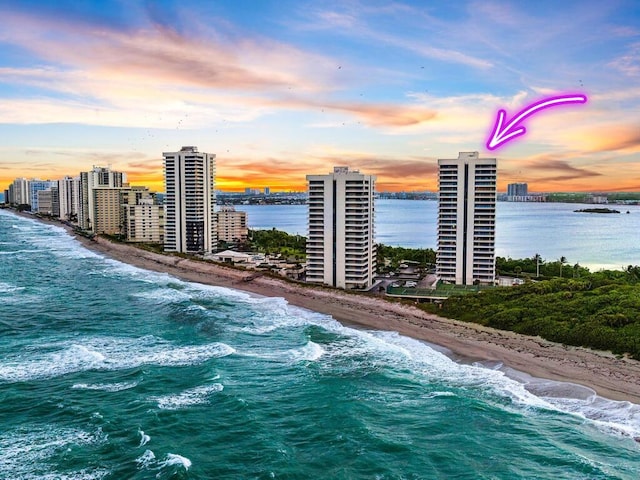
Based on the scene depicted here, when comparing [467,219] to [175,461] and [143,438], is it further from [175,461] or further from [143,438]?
[175,461]

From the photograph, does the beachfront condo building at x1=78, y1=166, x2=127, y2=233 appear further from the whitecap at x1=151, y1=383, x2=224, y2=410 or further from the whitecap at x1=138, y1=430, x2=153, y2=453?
the whitecap at x1=138, y1=430, x2=153, y2=453

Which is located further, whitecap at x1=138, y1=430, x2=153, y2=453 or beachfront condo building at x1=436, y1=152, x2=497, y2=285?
beachfront condo building at x1=436, y1=152, x2=497, y2=285

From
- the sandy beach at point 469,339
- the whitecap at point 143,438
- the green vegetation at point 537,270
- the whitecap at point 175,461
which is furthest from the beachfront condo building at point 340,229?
the whitecap at point 175,461

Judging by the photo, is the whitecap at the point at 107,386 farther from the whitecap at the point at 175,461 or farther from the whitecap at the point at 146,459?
the whitecap at the point at 175,461

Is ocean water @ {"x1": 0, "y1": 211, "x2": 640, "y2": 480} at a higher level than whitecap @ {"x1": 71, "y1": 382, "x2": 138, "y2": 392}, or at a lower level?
lower

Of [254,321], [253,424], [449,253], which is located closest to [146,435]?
[253,424]

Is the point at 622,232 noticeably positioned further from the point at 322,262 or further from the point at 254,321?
the point at 254,321

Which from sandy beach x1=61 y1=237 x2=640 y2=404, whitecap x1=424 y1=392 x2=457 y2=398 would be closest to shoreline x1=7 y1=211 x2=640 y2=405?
sandy beach x1=61 y1=237 x2=640 y2=404
